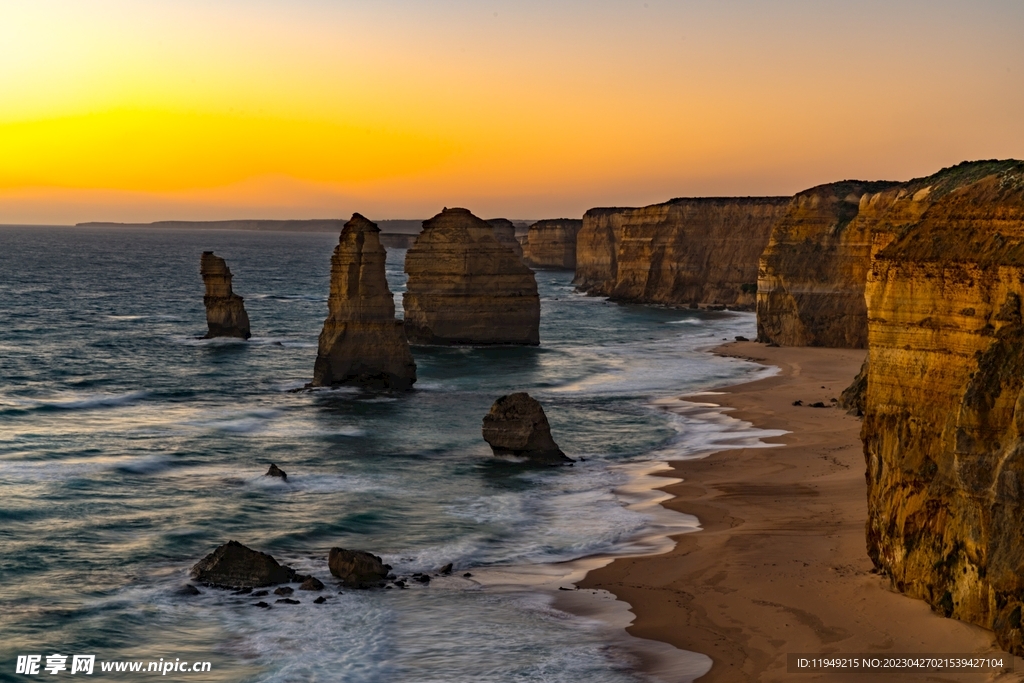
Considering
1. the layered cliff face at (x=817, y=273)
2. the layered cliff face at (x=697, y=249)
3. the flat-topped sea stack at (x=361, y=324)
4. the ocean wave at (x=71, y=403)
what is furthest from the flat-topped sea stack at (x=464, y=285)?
the layered cliff face at (x=697, y=249)

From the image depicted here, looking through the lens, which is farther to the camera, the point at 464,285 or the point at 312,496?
the point at 464,285

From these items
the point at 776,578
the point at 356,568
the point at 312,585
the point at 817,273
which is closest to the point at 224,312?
the point at 817,273

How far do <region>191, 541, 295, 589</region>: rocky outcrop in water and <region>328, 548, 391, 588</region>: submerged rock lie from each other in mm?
1027

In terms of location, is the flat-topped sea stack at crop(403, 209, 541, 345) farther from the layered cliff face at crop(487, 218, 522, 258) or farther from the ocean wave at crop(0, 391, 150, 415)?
the layered cliff face at crop(487, 218, 522, 258)

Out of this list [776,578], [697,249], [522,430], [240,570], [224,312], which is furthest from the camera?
[697,249]

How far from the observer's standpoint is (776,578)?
2241 centimetres

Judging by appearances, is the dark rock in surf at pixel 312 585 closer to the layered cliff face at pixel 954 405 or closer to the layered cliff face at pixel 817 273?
the layered cliff face at pixel 954 405

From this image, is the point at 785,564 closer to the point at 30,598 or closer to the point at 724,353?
the point at 30,598

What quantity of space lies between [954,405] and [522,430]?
722 inches

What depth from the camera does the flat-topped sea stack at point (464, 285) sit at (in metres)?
69.7

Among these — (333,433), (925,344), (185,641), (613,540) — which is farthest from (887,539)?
(333,433)

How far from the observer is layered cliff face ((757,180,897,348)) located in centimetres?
6688

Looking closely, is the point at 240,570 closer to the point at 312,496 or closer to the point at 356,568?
the point at 356,568

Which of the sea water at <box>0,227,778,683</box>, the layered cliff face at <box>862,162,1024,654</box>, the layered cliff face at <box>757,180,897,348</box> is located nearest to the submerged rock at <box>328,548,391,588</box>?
the sea water at <box>0,227,778,683</box>
